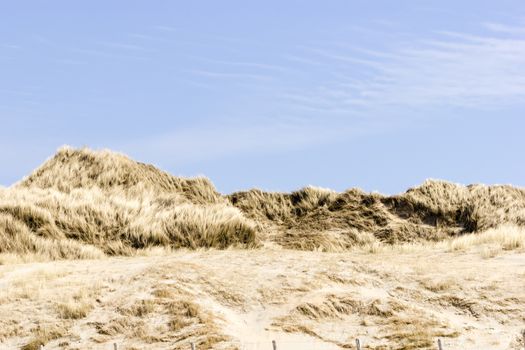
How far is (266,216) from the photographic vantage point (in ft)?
123

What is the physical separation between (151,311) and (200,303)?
126cm

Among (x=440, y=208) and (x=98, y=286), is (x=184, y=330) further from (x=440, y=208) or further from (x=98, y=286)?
(x=440, y=208)

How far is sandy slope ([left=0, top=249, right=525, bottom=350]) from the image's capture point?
22.1m

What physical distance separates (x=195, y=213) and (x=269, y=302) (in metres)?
9.59

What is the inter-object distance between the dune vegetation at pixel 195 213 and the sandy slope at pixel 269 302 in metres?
3.69

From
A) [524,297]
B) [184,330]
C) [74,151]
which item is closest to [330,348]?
[184,330]

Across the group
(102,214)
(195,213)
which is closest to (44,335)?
(102,214)

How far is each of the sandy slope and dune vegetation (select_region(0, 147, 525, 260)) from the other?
3687 millimetres

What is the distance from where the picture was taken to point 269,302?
24.1 m

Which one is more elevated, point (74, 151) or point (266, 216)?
point (74, 151)

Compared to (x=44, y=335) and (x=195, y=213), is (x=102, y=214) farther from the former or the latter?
(x=44, y=335)

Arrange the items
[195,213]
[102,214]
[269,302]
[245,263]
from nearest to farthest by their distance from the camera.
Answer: [269,302], [245,263], [102,214], [195,213]

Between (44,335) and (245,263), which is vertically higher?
(245,263)

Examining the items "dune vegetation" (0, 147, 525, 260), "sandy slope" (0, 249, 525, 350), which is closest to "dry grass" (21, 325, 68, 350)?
"sandy slope" (0, 249, 525, 350)
